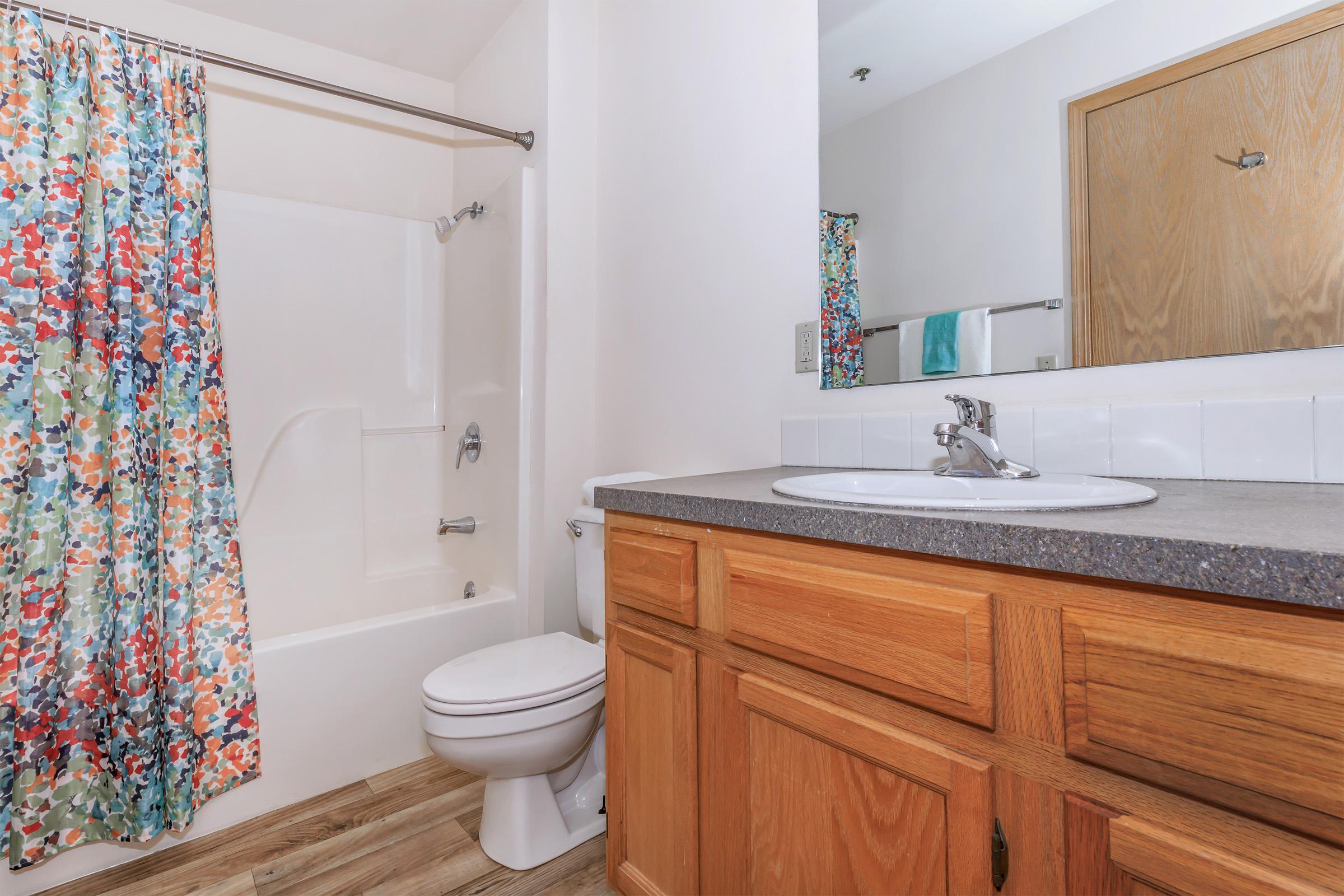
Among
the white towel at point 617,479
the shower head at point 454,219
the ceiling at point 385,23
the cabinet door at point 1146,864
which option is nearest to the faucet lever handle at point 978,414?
the cabinet door at point 1146,864

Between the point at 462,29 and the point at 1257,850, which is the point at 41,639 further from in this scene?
the point at 462,29

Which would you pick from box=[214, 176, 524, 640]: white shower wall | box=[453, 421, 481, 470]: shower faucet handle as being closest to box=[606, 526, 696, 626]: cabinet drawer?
box=[214, 176, 524, 640]: white shower wall

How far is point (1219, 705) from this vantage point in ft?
1.67

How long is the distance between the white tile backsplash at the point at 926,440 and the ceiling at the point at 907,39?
0.66 m

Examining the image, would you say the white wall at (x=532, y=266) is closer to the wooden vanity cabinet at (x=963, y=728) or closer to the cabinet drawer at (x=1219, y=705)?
the wooden vanity cabinet at (x=963, y=728)

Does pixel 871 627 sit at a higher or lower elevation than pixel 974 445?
lower

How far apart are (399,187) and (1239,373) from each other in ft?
9.14

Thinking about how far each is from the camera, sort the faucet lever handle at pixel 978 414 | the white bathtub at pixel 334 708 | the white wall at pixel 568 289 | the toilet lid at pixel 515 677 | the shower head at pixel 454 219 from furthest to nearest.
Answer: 1. the shower head at pixel 454 219
2. the white wall at pixel 568 289
3. the white bathtub at pixel 334 708
4. the toilet lid at pixel 515 677
5. the faucet lever handle at pixel 978 414

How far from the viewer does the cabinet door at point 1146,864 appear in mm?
496

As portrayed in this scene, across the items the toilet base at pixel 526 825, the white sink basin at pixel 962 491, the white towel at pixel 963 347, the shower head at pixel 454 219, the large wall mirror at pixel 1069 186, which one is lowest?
the toilet base at pixel 526 825

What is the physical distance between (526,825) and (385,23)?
104 inches

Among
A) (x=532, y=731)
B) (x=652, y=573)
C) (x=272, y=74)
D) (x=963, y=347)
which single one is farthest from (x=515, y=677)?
(x=272, y=74)

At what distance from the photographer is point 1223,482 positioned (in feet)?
2.97

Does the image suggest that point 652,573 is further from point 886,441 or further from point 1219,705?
point 1219,705
